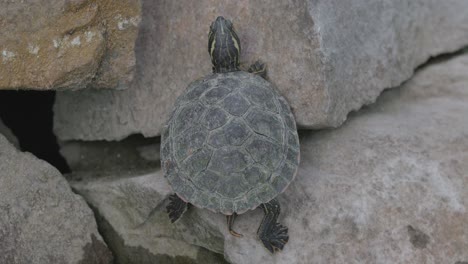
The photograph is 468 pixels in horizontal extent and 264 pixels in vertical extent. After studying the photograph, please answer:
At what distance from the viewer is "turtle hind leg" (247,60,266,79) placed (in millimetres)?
3354

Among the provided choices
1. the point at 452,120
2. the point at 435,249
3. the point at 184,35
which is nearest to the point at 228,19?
the point at 184,35

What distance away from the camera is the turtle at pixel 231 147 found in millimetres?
2908

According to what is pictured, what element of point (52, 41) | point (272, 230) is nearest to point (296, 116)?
point (272, 230)

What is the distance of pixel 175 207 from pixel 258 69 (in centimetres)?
111

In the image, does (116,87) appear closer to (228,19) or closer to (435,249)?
(228,19)

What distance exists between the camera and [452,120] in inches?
136

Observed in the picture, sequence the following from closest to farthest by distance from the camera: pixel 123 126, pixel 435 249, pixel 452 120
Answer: pixel 435 249, pixel 452 120, pixel 123 126

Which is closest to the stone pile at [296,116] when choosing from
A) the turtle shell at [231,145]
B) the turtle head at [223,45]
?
the turtle head at [223,45]

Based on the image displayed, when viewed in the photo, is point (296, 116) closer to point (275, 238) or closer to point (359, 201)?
point (359, 201)

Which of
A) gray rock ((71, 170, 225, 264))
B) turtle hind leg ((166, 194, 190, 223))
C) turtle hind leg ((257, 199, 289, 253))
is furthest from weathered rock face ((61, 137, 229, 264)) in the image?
turtle hind leg ((257, 199, 289, 253))

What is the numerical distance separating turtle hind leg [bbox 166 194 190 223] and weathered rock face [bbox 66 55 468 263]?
105 millimetres

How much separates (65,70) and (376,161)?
6.96 feet

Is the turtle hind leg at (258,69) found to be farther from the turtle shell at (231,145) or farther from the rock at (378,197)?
the rock at (378,197)

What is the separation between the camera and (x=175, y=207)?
10.5 ft
